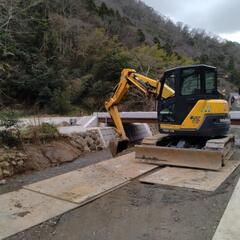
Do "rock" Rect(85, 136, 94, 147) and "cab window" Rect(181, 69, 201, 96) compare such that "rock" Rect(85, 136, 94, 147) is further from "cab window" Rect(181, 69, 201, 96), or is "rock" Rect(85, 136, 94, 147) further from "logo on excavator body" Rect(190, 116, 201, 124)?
"logo on excavator body" Rect(190, 116, 201, 124)

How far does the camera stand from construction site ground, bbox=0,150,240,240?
4145mm

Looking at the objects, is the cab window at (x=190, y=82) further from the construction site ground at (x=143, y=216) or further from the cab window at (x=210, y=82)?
the construction site ground at (x=143, y=216)

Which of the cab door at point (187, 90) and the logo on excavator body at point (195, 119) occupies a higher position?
the cab door at point (187, 90)

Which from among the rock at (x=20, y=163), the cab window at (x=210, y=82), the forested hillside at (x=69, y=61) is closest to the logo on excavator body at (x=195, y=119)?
the cab window at (x=210, y=82)

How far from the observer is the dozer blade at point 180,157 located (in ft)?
24.4

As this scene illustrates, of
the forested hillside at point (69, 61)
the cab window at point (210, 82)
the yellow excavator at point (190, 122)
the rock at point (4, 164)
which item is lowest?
the rock at point (4, 164)

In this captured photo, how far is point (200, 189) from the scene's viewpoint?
19.7 feet

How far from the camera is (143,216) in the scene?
15.6 ft

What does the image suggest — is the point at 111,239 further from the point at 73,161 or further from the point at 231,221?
the point at 73,161

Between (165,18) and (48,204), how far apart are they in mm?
92975

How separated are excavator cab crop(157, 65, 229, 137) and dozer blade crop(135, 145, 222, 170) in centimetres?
75

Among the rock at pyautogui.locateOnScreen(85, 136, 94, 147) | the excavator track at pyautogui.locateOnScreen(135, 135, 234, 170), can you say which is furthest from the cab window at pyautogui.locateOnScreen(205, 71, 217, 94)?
the rock at pyautogui.locateOnScreen(85, 136, 94, 147)

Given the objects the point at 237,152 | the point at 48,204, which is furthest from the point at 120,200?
the point at 237,152

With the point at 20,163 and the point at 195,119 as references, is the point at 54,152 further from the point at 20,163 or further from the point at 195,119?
the point at 195,119
